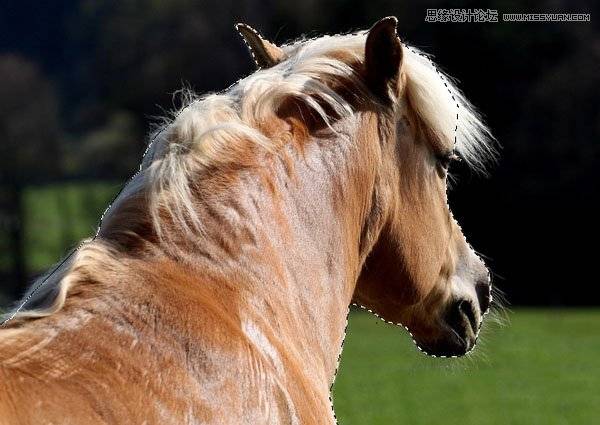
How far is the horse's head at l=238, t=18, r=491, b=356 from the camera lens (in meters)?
2.92

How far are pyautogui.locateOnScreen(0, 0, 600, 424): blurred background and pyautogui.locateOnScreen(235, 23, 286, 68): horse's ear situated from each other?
1.35 m

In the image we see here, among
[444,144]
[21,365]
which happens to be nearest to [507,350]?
[444,144]

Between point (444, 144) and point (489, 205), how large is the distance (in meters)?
26.8

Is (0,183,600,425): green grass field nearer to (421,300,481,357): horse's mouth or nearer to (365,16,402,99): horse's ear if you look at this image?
(421,300,481,357): horse's mouth

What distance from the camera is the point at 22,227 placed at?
27734mm

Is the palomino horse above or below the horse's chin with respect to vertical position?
above

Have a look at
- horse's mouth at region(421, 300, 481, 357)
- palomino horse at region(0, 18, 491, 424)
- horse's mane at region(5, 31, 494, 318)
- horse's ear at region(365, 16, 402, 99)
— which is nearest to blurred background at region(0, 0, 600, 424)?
horse's mouth at region(421, 300, 481, 357)

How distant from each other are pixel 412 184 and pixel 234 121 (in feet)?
2.25

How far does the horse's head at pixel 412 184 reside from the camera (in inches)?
115

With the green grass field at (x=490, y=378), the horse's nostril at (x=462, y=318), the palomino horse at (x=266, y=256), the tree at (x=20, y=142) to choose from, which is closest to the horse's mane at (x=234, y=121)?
the palomino horse at (x=266, y=256)

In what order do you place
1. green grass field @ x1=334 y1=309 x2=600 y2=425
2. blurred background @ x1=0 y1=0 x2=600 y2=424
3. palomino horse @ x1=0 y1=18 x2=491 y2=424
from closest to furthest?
palomino horse @ x1=0 y1=18 x2=491 y2=424 → green grass field @ x1=334 y1=309 x2=600 y2=425 → blurred background @ x1=0 y1=0 x2=600 y2=424

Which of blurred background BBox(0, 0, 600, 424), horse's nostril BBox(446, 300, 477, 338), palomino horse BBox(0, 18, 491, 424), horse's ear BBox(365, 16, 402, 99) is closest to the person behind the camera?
palomino horse BBox(0, 18, 491, 424)

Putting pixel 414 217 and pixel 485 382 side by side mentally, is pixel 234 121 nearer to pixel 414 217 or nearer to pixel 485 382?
pixel 414 217

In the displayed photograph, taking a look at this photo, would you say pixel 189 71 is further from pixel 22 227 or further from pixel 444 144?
pixel 444 144
